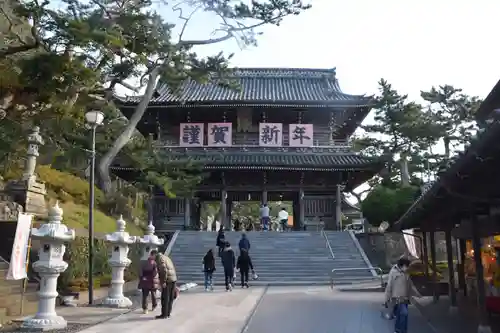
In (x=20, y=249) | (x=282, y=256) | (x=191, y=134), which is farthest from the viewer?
(x=191, y=134)

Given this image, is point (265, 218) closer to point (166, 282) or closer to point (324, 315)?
point (324, 315)

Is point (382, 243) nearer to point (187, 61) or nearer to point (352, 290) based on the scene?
point (352, 290)

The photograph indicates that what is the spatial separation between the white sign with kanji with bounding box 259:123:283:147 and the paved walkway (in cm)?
1505

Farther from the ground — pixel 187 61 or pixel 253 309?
pixel 187 61

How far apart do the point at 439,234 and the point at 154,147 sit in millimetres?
17354

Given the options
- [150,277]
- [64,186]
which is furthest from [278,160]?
[150,277]

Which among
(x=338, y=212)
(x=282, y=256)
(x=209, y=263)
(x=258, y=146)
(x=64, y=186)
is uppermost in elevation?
(x=258, y=146)

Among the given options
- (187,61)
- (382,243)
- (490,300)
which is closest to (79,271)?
(490,300)

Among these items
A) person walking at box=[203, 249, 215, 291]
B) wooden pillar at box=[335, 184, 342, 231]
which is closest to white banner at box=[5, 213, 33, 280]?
person walking at box=[203, 249, 215, 291]

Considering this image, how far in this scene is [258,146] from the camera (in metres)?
29.0

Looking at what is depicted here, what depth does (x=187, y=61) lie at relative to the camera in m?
24.5

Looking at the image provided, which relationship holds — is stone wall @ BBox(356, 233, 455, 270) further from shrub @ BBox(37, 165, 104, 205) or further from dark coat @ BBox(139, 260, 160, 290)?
dark coat @ BBox(139, 260, 160, 290)

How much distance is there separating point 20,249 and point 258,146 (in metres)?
20.9

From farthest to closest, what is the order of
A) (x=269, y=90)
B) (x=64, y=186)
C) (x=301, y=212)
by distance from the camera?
(x=269, y=90), (x=301, y=212), (x=64, y=186)
